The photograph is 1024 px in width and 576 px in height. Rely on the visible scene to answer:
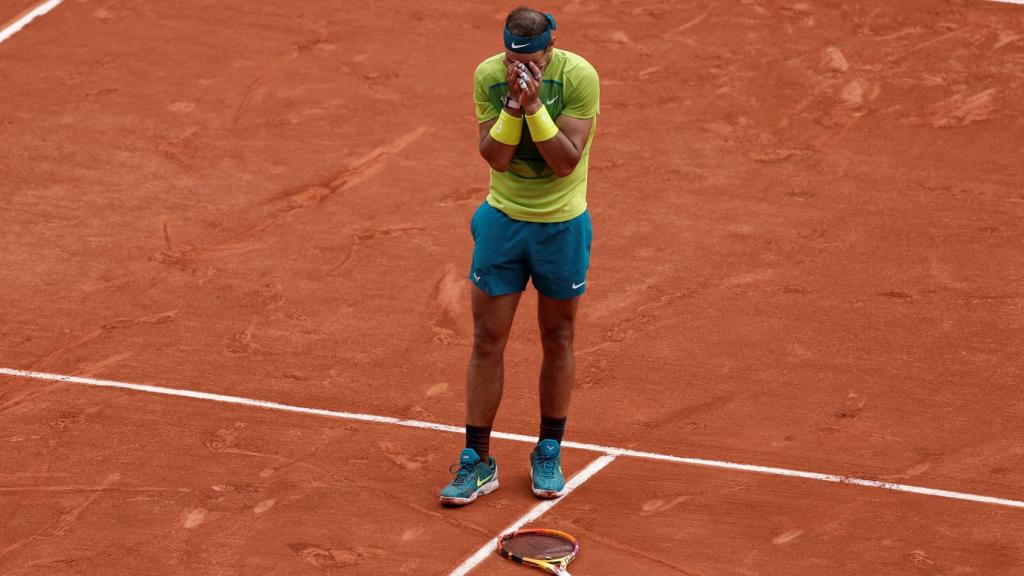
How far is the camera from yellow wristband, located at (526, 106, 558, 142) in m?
7.07

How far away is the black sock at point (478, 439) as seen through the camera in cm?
786

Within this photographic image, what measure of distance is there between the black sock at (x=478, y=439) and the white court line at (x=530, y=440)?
2.24ft

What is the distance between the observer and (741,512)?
7.84 m

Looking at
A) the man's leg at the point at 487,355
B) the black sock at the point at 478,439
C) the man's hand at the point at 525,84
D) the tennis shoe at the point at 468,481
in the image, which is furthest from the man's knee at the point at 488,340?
the man's hand at the point at 525,84

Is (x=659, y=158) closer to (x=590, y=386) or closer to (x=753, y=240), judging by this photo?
(x=753, y=240)

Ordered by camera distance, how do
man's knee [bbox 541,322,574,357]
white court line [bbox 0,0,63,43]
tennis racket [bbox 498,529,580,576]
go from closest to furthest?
tennis racket [bbox 498,529,580,576] < man's knee [bbox 541,322,574,357] < white court line [bbox 0,0,63,43]

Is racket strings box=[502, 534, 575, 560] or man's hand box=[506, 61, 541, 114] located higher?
man's hand box=[506, 61, 541, 114]

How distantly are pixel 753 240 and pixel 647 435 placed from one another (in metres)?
2.76

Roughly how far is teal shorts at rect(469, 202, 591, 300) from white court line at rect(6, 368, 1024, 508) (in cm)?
126

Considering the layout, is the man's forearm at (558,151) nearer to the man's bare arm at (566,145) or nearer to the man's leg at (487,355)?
the man's bare arm at (566,145)

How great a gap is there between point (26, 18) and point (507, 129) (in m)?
8.79

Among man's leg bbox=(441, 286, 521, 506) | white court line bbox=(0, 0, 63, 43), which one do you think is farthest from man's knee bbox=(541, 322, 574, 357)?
white court line bbox=(0, 0, 63, 43)

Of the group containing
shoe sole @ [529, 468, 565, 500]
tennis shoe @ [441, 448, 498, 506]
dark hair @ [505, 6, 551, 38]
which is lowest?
shoe sole @ [529, 468, 565, 500]

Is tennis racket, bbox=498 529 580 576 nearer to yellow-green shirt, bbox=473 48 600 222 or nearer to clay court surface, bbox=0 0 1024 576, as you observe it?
clay court surface, bbox=0 0 1024 576
